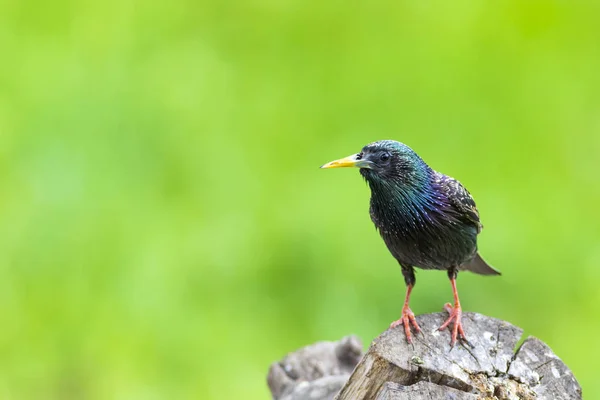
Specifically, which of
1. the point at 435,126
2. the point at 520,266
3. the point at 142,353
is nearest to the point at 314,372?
the point at 142,353

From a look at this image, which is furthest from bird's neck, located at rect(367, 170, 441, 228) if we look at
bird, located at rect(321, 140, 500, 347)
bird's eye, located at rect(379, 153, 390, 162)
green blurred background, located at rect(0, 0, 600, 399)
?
green blurred background, located at rect(0, 0, 600, 399)

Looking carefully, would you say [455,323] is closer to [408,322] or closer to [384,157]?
[408,322]

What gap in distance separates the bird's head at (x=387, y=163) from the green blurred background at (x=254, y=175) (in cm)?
299

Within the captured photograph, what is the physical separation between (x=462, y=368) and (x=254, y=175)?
452cm

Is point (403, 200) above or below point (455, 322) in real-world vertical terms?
above

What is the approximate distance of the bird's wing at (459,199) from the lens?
3994 mm

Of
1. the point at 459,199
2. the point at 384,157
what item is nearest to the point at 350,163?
the point at 384,157

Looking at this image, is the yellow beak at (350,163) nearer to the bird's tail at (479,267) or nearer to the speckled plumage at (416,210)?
the speckled plumage at (416,210)

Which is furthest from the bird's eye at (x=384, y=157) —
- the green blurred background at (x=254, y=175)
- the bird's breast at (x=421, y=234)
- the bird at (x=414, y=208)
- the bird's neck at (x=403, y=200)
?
the green blurred background at (x=254, y=175)

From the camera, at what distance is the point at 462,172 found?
25.1 feet

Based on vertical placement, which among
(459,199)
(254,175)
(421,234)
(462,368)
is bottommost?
(462,368)

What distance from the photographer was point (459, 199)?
13.2 ft

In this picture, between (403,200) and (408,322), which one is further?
(403,200)

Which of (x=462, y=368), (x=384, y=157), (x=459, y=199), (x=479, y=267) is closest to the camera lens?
(x=462, y=368)
